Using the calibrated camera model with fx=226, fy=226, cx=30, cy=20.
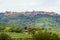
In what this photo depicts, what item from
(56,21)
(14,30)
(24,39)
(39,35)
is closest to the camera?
(39,35)

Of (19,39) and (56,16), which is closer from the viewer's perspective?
(19,39)

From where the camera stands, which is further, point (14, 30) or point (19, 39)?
point (14, 30)

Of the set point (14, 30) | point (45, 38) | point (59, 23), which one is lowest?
point (59, 23)

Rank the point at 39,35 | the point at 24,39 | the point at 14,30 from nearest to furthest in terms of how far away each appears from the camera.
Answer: the point at 39,35 < the point at 24,39 < the point at 14,30

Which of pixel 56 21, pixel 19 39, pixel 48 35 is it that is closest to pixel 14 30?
pixel 19 39

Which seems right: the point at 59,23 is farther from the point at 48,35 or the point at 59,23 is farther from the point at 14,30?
the point at 48,35

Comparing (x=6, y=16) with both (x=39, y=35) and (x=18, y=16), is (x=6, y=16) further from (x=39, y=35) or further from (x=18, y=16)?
(x=39, y=35)

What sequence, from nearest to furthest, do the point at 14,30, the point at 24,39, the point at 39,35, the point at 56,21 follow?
the point at 39,35 → the point at 24,39 → the point at 14,30 → the point at 56,21

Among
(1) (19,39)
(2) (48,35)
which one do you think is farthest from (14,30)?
(2) (48,35)

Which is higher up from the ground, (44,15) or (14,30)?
(14,30)
